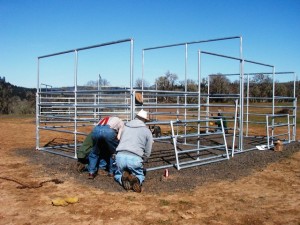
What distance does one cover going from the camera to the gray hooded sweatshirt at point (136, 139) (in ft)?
19.5

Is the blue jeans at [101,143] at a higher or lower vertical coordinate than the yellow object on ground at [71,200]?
higher

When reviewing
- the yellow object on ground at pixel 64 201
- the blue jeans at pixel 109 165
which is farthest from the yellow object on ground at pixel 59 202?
the blue jeans at pixel 109 165

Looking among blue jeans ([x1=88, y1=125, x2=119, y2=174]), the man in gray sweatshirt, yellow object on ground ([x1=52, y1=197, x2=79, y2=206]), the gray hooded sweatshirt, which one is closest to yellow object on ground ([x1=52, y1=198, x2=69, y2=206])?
yellow object on ground ([x1=52, y1=197, x2=79, y2=206])

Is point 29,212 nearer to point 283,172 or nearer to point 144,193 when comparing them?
point 144,193

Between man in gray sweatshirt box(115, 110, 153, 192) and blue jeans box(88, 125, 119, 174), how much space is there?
0.44 m

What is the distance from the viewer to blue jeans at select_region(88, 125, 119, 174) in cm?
650

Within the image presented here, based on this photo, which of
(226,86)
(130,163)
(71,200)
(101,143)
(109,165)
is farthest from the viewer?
(226,86)

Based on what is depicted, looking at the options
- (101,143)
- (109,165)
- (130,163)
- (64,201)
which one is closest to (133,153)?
(130,163)

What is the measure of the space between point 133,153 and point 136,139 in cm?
25

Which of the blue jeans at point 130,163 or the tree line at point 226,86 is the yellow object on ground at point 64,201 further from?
the tree line at point 226,86

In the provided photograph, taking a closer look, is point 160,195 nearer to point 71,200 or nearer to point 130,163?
point 130,163

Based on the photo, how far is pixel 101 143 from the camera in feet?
21.8

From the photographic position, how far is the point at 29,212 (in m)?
4.75

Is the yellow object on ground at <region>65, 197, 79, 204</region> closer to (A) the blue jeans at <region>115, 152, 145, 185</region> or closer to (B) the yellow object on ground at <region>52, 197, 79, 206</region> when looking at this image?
(B) the yellow object on ground at <region>52, 197, 79, 206</region>
